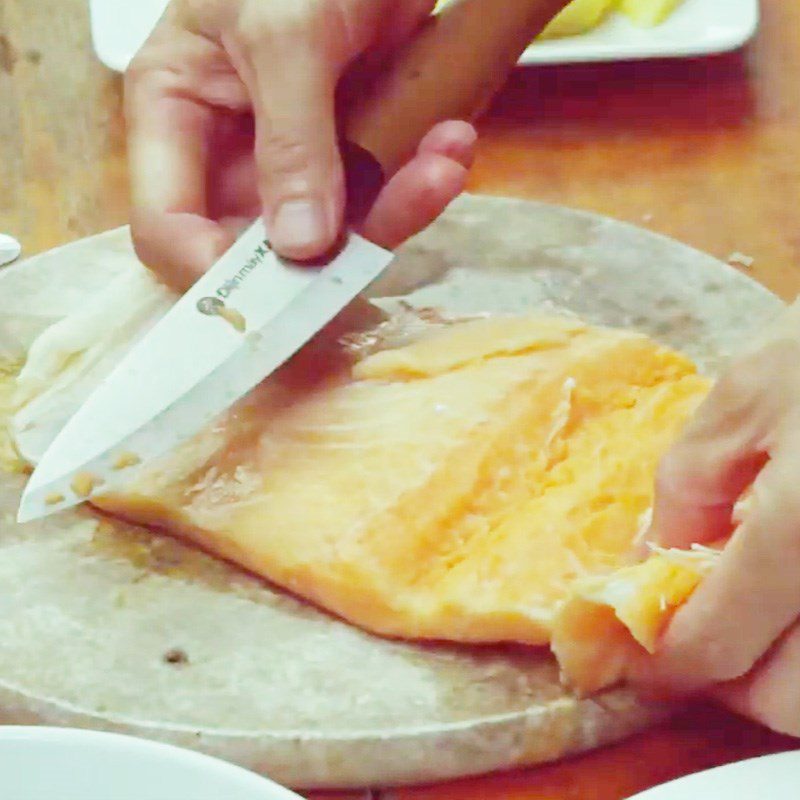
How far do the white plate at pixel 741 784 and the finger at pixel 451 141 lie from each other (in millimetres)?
693

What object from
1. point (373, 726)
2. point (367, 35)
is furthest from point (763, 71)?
point (373, 726)

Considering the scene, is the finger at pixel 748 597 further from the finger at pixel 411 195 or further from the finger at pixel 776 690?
the finger at pixel 411 195

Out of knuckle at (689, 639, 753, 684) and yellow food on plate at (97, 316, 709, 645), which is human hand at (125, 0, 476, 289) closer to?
yellow food on plate at (97, 316, 709, 645)

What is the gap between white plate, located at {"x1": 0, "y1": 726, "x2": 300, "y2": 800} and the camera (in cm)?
67

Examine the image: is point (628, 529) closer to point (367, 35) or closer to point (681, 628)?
point (681, 628)

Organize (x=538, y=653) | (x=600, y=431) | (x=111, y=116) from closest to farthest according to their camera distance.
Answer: (x=538, y=653) → (x=600, y=431) → (x=111, y=116)

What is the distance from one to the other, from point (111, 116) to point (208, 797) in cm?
123

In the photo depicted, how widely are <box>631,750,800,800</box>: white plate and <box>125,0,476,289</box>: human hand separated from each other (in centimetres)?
56

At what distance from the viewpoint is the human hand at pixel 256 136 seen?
3.77 feet

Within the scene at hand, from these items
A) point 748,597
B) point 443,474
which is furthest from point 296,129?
point 748,597

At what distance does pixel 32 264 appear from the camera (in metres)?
1.38

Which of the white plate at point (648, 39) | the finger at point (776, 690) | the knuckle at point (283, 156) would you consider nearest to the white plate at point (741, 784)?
the finger at point (776, 690)

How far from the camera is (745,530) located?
782mm

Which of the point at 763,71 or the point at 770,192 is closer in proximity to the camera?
the point at 770,192
